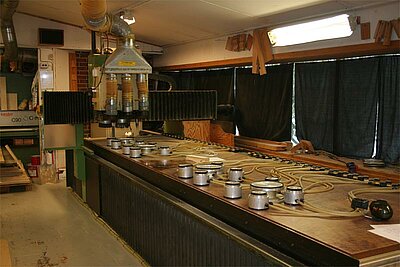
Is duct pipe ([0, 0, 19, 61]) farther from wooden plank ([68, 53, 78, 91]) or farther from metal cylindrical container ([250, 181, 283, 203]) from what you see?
metal cylindrical container ([250, 181, 283, 203])

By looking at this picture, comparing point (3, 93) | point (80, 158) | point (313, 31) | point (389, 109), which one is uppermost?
point (313, 31)

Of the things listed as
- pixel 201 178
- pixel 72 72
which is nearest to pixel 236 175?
pixel 201 178

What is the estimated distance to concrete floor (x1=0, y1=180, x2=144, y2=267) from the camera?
356cm

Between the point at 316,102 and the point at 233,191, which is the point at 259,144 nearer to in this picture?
the point at 316,102

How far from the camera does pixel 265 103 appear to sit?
580 centimetres

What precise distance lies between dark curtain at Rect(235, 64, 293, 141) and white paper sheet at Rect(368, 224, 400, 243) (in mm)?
3685

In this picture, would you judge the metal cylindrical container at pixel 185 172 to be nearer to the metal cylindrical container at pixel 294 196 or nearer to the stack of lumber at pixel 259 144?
the metal cylindrical container at pixel 294 196

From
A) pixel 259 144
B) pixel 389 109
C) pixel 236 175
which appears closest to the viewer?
pixel 236 175

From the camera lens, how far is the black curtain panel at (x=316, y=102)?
4.82 metres

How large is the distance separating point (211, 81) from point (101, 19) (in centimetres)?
352

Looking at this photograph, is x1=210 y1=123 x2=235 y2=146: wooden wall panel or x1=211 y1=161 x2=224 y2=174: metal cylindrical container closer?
x1=211 y1=161 x2=224 y2=174: metal cylindrical container

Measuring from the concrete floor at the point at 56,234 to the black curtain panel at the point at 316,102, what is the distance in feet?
8.69

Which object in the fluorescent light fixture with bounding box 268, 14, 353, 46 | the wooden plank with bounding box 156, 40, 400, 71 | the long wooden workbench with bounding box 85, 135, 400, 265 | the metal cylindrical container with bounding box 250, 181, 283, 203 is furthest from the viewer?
the fluorescent light fixture with bounding box 268, 14, 353, 46

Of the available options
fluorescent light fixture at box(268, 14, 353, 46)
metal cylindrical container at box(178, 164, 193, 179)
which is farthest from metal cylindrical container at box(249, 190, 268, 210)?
fluorescent light fixture at box(268, 14, 353, 46)
